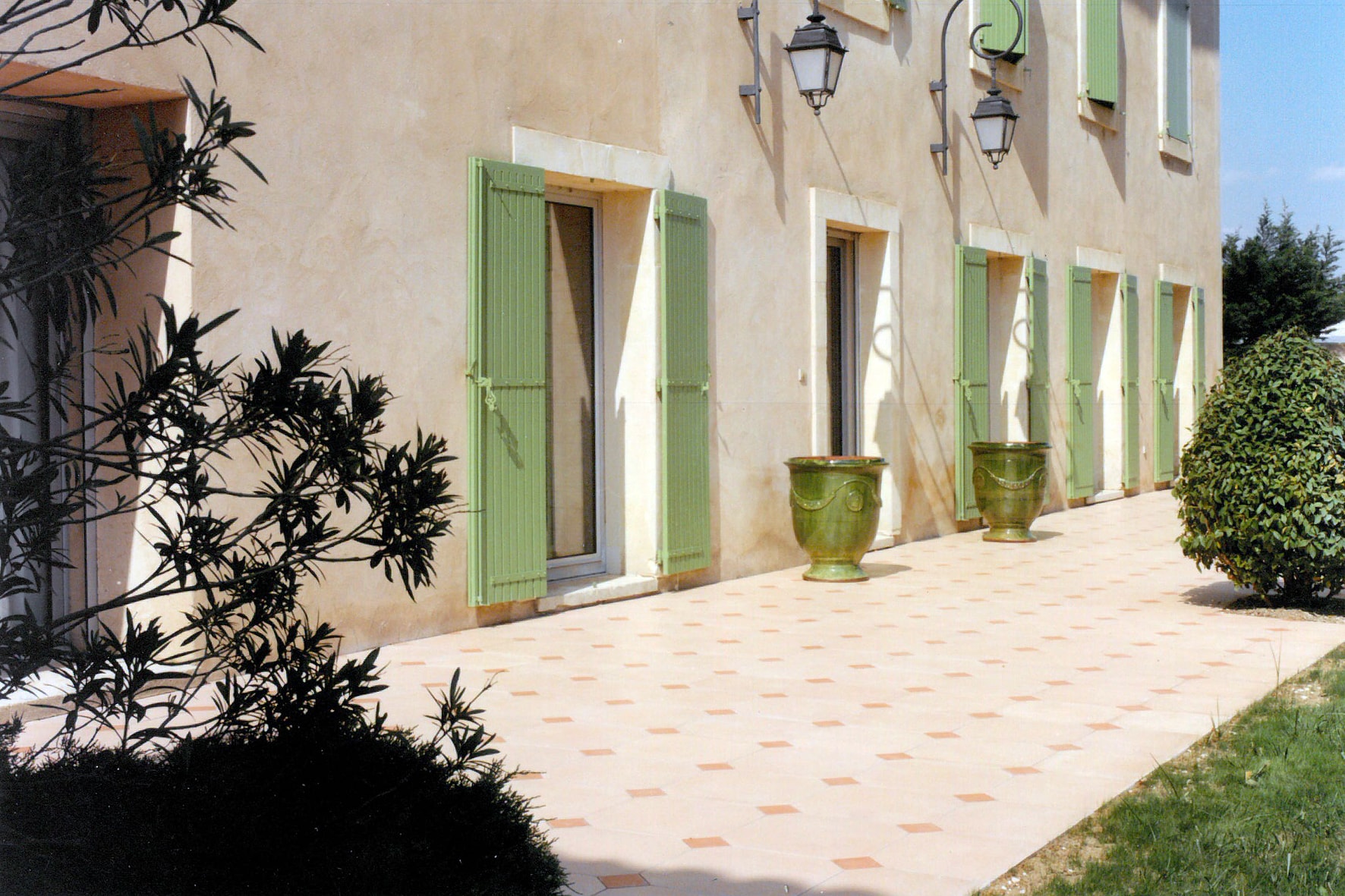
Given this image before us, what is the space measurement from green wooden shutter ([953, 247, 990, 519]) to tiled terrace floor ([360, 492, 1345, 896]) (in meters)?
2.95

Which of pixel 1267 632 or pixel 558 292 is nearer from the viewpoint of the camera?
pixel 1267 632

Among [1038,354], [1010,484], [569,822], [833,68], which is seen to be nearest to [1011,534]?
[1010,484]

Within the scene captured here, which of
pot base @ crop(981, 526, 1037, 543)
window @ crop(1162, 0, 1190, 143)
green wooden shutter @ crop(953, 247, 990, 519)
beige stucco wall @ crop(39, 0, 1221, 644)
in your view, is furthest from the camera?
window @ crop(1162, 0, 1190, 143)

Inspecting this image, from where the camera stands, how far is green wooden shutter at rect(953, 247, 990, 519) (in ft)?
41.5

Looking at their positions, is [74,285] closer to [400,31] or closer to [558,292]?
[400,31]

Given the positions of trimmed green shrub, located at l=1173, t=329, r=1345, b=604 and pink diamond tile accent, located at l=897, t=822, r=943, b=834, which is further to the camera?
trimmed green shrub, located at l=1173, t=329, r=1345, b=604

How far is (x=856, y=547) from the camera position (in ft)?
31.5

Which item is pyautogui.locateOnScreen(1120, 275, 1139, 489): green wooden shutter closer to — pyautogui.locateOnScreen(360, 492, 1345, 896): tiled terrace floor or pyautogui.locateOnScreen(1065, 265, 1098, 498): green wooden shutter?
pyautogui.locateOnScreen(1065, 265, 1098, 498): green wooden shutter

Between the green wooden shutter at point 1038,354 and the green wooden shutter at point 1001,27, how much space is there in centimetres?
198

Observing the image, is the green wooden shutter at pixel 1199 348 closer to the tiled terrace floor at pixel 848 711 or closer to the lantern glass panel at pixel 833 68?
the tiled terrace floor at pixel 848 711

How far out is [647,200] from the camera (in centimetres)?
888

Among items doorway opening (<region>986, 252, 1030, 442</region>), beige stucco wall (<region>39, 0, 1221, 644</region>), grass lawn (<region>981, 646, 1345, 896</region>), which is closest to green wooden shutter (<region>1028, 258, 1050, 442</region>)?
doorway opening (<region>986, 252, 1030, 442</region>)

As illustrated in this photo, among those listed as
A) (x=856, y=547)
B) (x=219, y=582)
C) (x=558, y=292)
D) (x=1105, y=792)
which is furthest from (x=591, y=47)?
(x=219, y=582)

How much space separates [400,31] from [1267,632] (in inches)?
207
